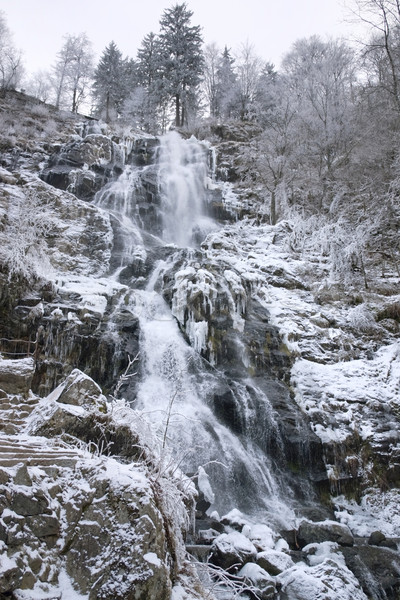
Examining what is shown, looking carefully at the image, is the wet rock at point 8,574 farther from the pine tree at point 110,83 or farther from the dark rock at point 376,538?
the pine tree at point 110,83

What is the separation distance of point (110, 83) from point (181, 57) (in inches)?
261

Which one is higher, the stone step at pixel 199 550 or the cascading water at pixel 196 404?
the cascading water at pixel 196 404

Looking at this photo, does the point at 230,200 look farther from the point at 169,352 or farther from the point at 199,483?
the point at 199,483

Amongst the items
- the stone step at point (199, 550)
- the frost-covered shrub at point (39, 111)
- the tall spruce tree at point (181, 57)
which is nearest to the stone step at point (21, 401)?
the stone step at point (199, 550)

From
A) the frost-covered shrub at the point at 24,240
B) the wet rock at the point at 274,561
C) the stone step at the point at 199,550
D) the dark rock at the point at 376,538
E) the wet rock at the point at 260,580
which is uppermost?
the frost-covered shrub at the point at 24,240

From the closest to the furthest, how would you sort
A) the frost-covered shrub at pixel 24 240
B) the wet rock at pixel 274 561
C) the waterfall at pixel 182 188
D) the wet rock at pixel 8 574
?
the wet rock at pixel 8 574 < the wet rock at pixel 274 561 < the frost-covered shrub at pixel 24 240 < the waterfall at pixel 182 188

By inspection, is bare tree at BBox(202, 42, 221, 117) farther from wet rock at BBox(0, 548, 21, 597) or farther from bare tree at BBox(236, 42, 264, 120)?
wet rock at BBox(0, 548, 21, 597)

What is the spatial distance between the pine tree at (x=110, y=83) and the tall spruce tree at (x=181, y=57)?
403cm

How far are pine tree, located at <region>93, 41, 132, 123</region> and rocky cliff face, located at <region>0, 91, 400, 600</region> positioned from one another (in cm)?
1731

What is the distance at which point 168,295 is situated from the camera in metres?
12.5

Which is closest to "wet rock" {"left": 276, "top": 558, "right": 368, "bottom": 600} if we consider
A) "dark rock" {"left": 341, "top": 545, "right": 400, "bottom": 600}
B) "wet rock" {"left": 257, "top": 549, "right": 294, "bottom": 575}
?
"wet rock" {"left": 257, "top": 549, "right": 294, "bottom": 575}

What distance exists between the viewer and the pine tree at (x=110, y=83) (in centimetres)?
3288

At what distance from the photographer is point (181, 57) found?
3297 cm

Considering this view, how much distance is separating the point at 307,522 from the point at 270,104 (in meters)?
32.6
